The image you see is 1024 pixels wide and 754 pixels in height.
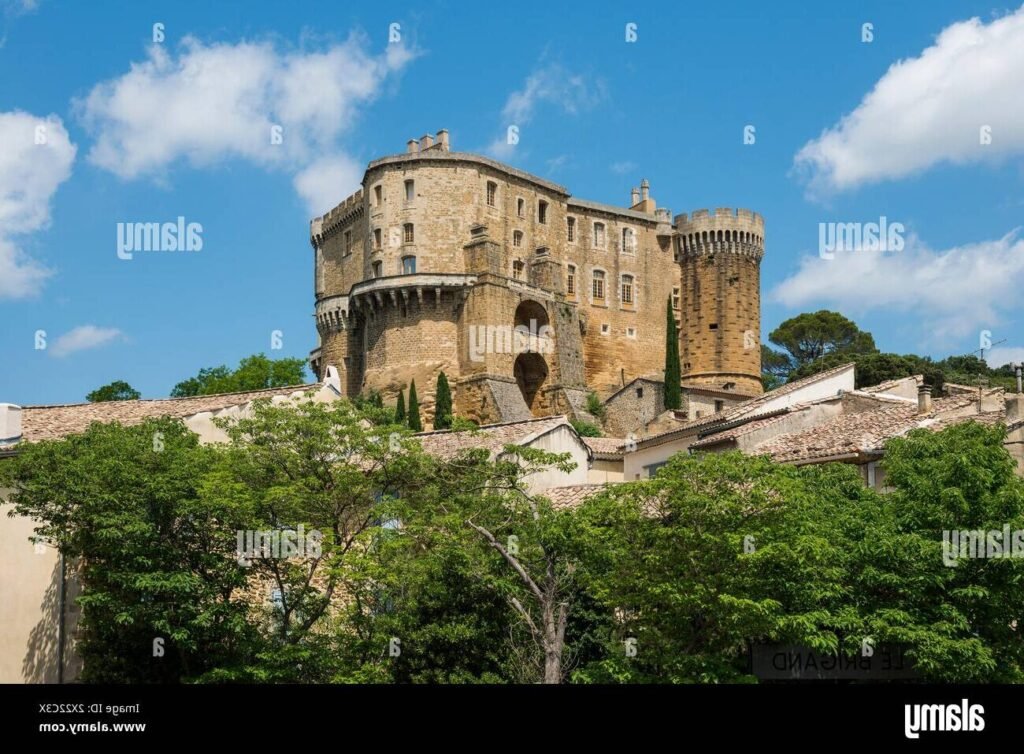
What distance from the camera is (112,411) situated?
36281 millimetres

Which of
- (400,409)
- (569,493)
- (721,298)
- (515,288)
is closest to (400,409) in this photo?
(400,409)

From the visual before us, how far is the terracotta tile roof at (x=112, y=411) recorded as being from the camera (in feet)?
110

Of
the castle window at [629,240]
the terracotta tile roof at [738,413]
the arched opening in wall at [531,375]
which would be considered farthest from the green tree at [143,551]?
the castle window at [629,240]

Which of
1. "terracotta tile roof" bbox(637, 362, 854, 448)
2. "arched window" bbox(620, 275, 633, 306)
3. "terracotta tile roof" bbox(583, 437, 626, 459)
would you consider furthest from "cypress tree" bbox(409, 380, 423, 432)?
"terracotta tile roof" bbox(637, 362, 854, 448)

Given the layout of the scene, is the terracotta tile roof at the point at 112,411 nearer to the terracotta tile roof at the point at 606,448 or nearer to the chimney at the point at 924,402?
the terracotta tile roof at the point at 606,448

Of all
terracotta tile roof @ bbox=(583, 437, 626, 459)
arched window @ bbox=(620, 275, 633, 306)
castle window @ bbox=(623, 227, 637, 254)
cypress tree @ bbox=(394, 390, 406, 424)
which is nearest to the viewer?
terracotta tile roof @ bbox=(583, 437, 626, 459)

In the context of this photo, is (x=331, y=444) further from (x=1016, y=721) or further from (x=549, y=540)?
(x=1016, y=721)

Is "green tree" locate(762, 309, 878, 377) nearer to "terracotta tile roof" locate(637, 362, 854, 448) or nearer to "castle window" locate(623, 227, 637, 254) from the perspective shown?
"castle window" locate(623, 227, 637, 254)

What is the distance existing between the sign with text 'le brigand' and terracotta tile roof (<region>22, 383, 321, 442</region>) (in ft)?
52.1

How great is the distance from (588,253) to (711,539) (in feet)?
209

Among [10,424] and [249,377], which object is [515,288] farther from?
[10,424]

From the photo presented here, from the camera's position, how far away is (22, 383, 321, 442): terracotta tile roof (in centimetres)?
3350

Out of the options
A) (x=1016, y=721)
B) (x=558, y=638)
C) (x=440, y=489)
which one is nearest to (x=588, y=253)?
(x=440, y=489)

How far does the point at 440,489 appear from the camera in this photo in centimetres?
2920
